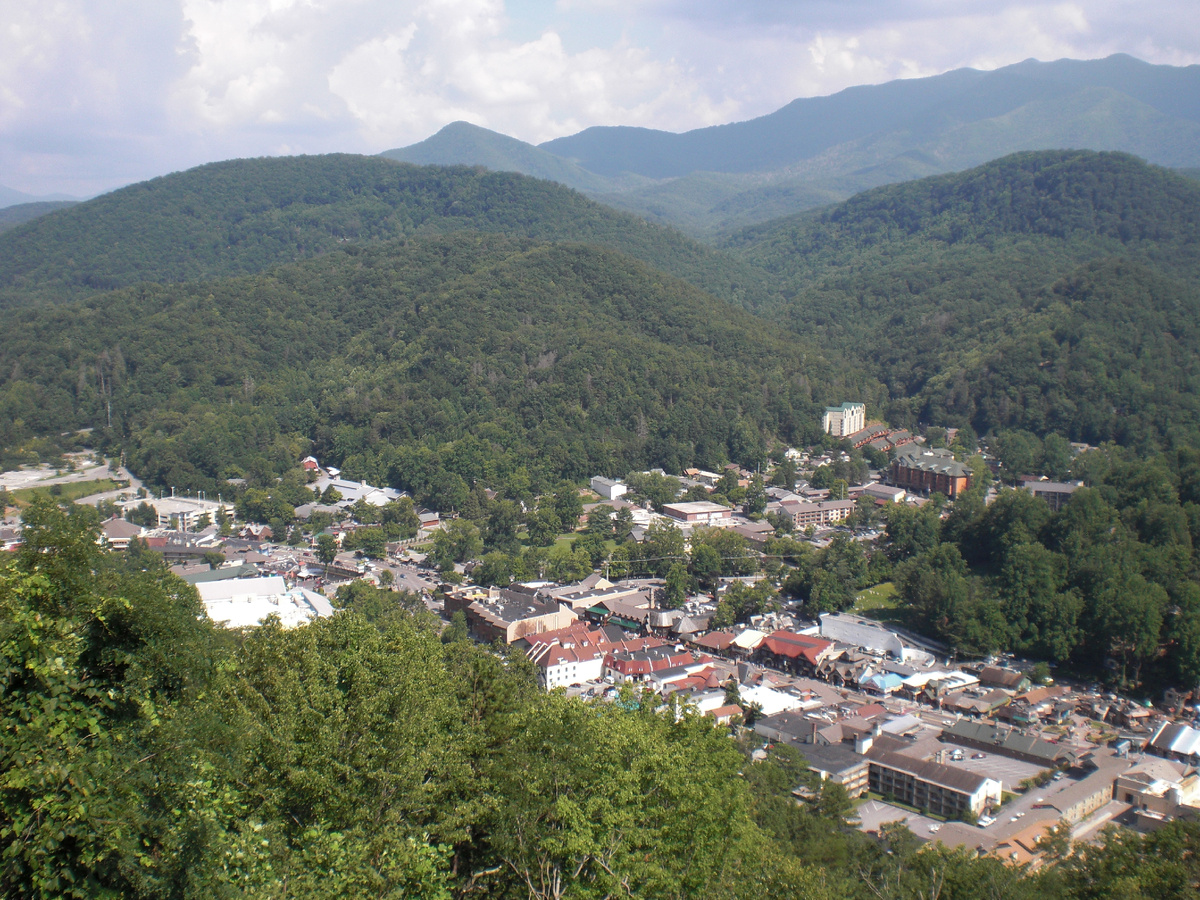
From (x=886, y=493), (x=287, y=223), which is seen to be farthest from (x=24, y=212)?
(x=886, y=493)

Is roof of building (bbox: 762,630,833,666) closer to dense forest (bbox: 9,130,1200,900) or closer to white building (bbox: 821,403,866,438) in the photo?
dense forest (bbox: 9,130,1200,900)

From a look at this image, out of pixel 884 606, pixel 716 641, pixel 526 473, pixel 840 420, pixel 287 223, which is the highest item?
pixel 287 223

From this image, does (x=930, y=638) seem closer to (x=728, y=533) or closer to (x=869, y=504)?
(x=728, y=533)

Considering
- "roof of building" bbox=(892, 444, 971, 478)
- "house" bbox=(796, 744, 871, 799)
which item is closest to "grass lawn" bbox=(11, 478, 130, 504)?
"house" bbox=(796, 744, 871, 799)

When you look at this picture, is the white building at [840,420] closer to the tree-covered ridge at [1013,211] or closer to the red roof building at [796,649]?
the red roof building at [796,649]

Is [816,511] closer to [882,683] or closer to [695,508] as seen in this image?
[695,508]

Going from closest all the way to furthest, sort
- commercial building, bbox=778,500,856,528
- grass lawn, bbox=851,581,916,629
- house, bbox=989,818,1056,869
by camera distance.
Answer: house, bbox=989,818,1056,869 → grass lawn, bbox=851,581,916,629 → commercial building, bbox=778,500,856,528
